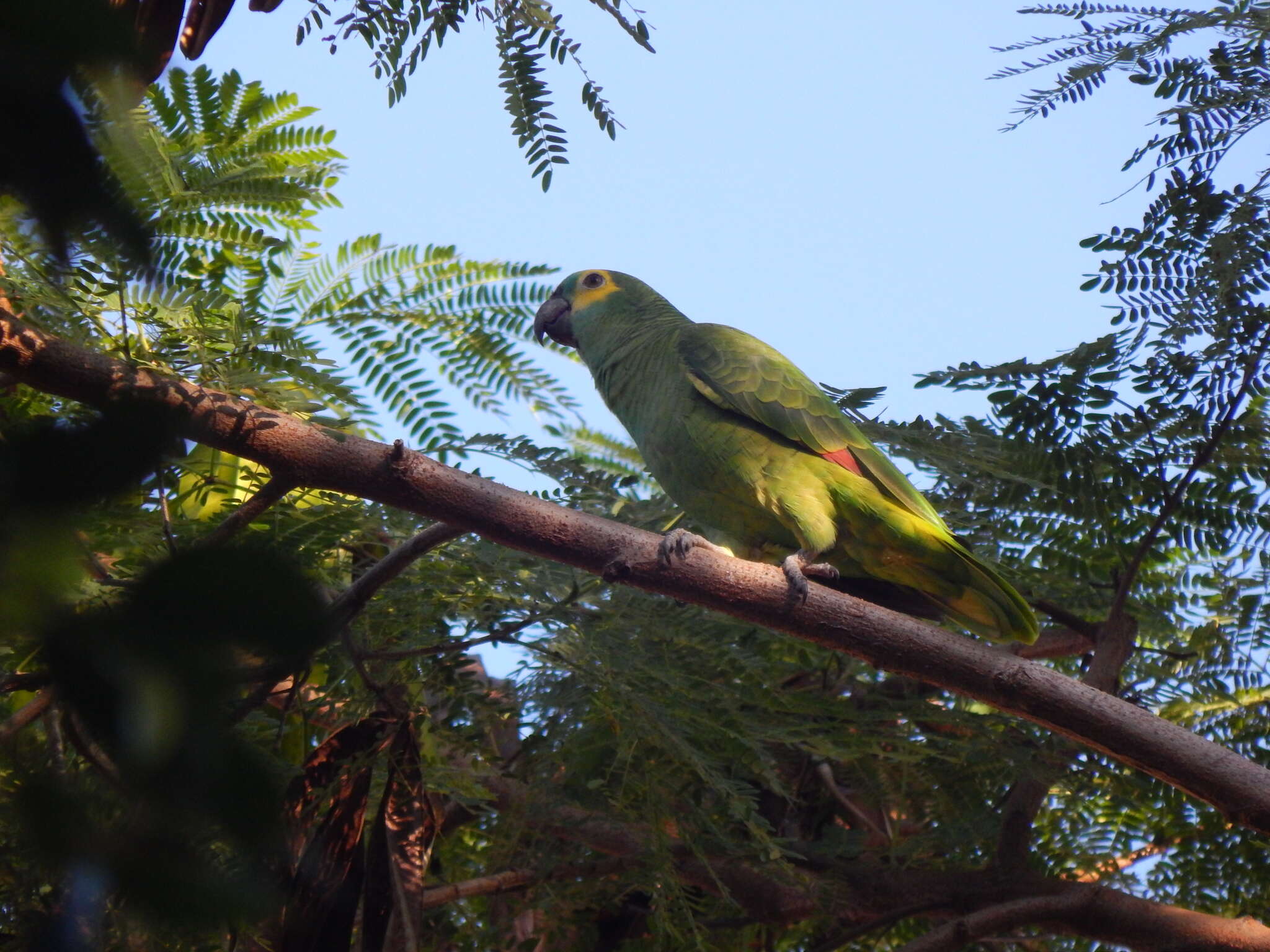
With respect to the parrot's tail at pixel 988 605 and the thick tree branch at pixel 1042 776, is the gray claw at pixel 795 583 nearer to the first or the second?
the parrot's tail at pixel 988 605

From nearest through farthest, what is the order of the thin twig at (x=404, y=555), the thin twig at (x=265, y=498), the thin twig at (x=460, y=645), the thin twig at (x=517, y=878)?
the thin twig at (x=265, y=498) → the thin twig at (x=404, y=555) → the thin twig at (x=460, y=645) → the thin twig at (x=517, y=878)

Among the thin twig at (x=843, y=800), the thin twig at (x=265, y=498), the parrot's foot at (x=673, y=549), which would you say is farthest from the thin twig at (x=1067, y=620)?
the thin twig at (x=265, y=498)

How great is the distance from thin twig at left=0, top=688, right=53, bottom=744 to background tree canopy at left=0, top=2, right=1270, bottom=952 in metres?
0.52

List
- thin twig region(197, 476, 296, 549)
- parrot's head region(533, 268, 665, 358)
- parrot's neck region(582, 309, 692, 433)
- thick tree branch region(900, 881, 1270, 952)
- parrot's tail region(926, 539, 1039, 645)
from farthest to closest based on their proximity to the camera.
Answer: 1. parrot's head region(533, 268, 665, 358)
2. parrot's neck region(582, 309, 692, 433)
3. parrot's tail region(926, 539, 1039, 645)
4. thick tree branch region(900, 881, 1270, 952)
5. thin twig region(197, 476, 296, 549)

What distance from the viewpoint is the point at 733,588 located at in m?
2.19

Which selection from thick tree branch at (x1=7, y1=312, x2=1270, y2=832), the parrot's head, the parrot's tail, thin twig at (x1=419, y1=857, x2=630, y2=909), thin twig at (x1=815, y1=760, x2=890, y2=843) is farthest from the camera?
the parrot's head

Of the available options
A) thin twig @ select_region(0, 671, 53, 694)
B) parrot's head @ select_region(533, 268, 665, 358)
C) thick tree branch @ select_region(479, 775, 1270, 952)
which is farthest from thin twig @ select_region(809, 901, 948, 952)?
thin twig @ select_region(0, 671, 53, 694)

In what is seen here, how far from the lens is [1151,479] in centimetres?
282

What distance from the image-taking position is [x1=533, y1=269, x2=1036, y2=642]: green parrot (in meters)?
→ 2.81

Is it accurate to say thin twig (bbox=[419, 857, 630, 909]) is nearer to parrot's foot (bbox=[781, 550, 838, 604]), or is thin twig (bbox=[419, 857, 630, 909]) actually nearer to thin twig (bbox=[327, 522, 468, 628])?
parrot's foot (bbox=[781, 550, 838, 604])

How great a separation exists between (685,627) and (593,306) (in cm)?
168

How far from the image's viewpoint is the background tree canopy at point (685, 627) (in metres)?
2.09

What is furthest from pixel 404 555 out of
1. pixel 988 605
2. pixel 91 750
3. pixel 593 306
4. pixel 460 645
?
pixel 593 306

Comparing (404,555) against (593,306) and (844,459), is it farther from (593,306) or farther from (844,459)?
(593,306)
